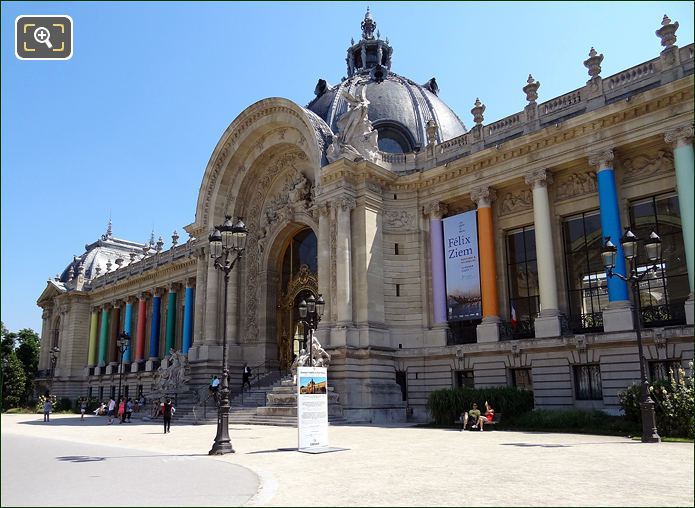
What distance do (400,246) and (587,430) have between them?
48.4 ft

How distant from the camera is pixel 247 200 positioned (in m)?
40.1

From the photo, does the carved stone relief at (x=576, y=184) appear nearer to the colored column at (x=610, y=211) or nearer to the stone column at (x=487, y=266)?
the colored column at (x=610, y=211)

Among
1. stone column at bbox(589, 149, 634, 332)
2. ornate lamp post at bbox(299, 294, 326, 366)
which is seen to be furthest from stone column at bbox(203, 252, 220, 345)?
stone column at bbox(589, 149, 634, 332)

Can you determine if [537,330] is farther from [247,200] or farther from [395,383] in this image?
[247,200]

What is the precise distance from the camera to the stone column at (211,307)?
37.2 meters

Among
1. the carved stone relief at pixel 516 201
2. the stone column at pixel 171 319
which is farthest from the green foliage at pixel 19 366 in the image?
the carved stone relief at pixel 516 201

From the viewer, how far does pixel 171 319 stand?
51.3m

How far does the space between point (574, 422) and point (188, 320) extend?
3145 centimetres

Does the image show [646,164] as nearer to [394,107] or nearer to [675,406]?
[675,406]

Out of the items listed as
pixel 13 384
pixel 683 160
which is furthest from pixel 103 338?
pixel 683 160

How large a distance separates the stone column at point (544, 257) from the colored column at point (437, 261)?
4.94 m

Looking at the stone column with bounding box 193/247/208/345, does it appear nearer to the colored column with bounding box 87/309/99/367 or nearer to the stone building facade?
the stone building facade

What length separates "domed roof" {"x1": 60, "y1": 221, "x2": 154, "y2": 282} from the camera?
6994cm

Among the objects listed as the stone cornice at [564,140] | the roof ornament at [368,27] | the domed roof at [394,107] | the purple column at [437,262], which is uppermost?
the roof ornament at [368,27]
